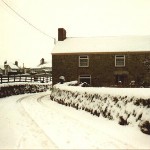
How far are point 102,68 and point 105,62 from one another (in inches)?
32.3

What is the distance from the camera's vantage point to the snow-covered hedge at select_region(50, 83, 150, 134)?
9.71m

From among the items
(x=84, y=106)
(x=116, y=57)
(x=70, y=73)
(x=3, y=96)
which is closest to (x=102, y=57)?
(x=116, y=57)

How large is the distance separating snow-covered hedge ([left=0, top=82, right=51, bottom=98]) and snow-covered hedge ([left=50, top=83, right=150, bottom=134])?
491 inches

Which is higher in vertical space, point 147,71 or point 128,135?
point 147,71

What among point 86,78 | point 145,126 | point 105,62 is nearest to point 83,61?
point 86,78

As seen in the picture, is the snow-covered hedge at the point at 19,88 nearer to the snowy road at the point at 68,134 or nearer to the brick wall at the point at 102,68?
the brick wall at the point at 102,68

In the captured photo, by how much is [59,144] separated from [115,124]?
351 centimetres

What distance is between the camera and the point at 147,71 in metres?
33.9

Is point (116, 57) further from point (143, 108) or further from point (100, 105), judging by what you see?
point (143, 108)

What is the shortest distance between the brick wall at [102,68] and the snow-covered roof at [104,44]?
68cm

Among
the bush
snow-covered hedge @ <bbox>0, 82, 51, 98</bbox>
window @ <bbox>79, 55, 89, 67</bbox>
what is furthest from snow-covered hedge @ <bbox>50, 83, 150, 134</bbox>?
window @ <bbox>79, 55, 89, 67</bbox>

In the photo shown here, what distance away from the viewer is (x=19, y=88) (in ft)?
107

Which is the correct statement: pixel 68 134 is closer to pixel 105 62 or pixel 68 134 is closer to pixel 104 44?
pixel 105 62

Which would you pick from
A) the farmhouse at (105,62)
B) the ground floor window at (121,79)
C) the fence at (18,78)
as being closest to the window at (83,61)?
the farmhouse at (105,62)
